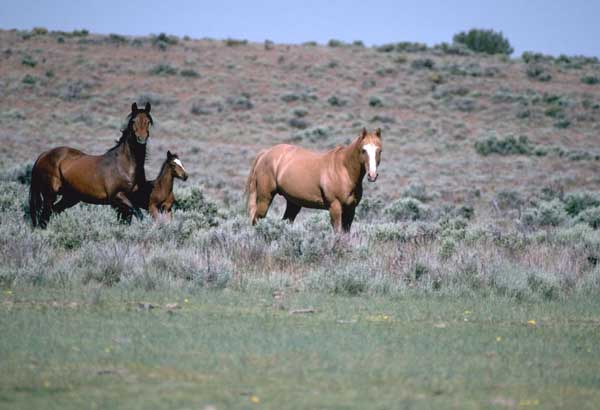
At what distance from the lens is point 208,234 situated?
13680 mm

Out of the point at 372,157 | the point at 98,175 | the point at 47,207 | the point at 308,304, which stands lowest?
the point at 308,304

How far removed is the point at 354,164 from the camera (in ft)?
47.6

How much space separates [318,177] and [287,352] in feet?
25.9

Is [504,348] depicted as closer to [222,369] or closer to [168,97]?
[222,369]

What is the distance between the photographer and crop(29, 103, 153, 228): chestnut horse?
15391mm

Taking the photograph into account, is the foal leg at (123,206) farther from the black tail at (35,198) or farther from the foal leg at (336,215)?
the foal leg at (336,215)

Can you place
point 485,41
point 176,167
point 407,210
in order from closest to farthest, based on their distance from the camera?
1. point 176,167
2. point 407,210
3. point 485,41

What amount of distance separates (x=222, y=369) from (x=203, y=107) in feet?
149

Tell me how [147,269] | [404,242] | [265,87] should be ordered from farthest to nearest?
[265,87]
[404,242]
[147,269]

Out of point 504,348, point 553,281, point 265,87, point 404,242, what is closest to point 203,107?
point 265,87

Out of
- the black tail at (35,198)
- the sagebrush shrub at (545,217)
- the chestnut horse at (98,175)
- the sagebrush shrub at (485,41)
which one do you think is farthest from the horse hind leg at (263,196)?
the sagebrush shrub at (485,41)

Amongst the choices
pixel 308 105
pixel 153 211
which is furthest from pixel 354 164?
pixel 308 105

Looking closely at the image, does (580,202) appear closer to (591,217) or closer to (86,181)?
(591,217)

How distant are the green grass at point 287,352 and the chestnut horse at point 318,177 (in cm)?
422
